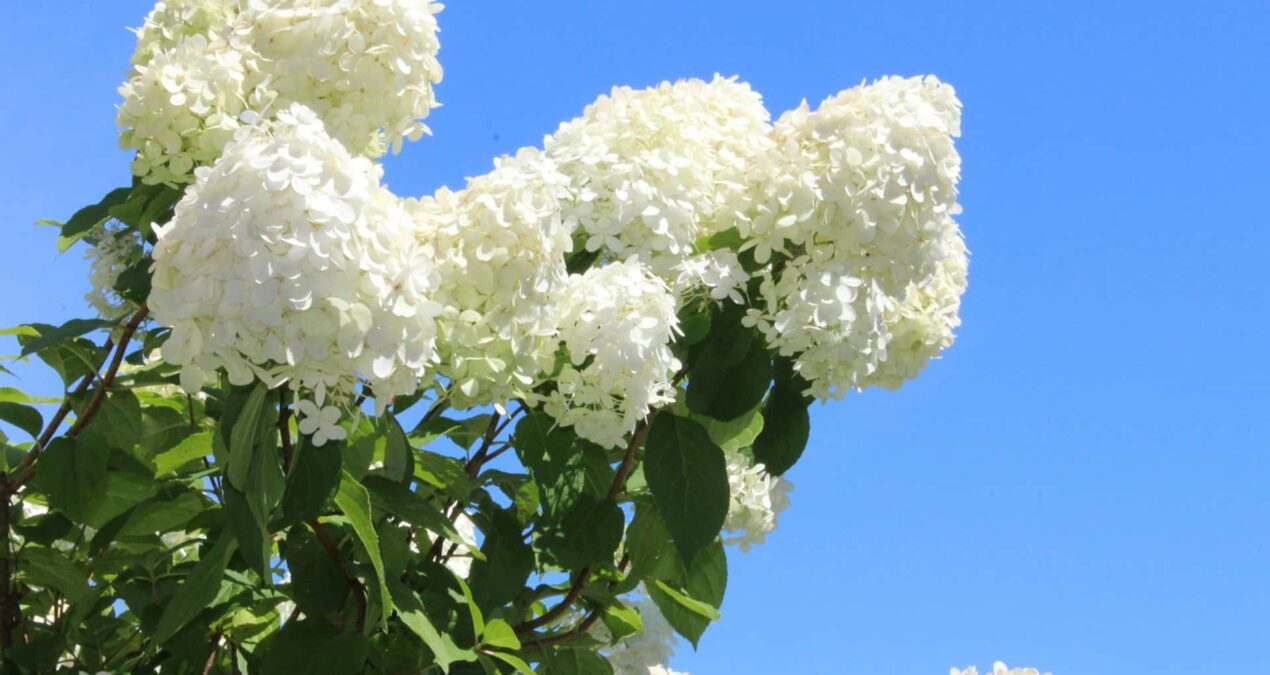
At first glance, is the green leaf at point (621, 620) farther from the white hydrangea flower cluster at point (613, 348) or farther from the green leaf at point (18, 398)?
the green leaf at point (18, 398)

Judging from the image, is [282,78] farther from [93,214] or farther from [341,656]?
[341,656]

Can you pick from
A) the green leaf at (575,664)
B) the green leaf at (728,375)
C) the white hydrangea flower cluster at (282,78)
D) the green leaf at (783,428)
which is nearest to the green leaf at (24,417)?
the white hydrangea flower cluster at (282,78)

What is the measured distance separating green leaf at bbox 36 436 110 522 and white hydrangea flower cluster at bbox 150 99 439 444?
0.97 meters

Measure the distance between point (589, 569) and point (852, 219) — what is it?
1067mm

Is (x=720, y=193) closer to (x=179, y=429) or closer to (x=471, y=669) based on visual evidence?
(x=471, y=669)

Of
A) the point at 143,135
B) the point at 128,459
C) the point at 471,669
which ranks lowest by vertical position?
the point at 471,669

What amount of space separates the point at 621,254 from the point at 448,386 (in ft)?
1.65

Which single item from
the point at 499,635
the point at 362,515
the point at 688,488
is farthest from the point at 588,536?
the point at 362,515

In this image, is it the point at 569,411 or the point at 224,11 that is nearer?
the point at 569,411

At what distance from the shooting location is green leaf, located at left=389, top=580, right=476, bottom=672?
300cm

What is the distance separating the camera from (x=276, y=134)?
2801 mm

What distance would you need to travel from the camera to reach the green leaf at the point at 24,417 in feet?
12.6

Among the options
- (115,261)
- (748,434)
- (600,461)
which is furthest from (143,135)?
(748,434)

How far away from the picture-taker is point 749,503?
4.26 meters
